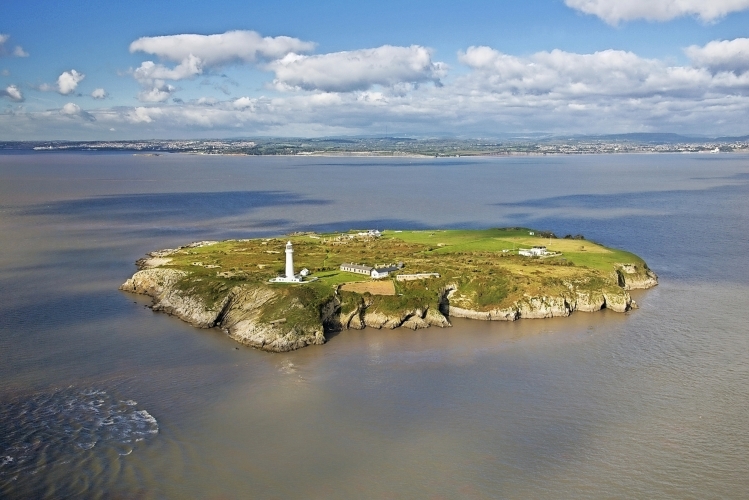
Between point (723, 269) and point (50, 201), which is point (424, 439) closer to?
point (723, 269)

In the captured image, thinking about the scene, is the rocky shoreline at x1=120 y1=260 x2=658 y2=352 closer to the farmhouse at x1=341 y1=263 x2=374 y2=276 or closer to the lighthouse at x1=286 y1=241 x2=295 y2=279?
the lighthouse at x1=286 y1=241 x2=295 y2=279

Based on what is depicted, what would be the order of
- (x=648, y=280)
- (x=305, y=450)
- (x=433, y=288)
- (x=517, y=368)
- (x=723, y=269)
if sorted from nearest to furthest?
1. (x=305, y=450)
2. (x=517, y=368)
3. (x=433, y=288)
4. (x=648, y=280)
5. (x=723, y=269)

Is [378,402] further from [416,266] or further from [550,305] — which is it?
[416,266]

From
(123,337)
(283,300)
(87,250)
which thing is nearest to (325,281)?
(283,300)

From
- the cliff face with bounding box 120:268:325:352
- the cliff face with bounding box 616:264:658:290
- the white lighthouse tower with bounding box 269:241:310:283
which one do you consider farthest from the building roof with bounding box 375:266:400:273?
the cliff face with bounding box 616:264:658:290

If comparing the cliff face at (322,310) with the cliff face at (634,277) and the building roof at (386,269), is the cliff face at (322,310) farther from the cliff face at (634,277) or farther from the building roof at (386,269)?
the building roof at (386,269)

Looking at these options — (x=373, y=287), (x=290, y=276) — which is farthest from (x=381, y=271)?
(x=290, y=276)

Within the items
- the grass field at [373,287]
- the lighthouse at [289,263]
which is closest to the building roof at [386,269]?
the grass field at [373,287]
